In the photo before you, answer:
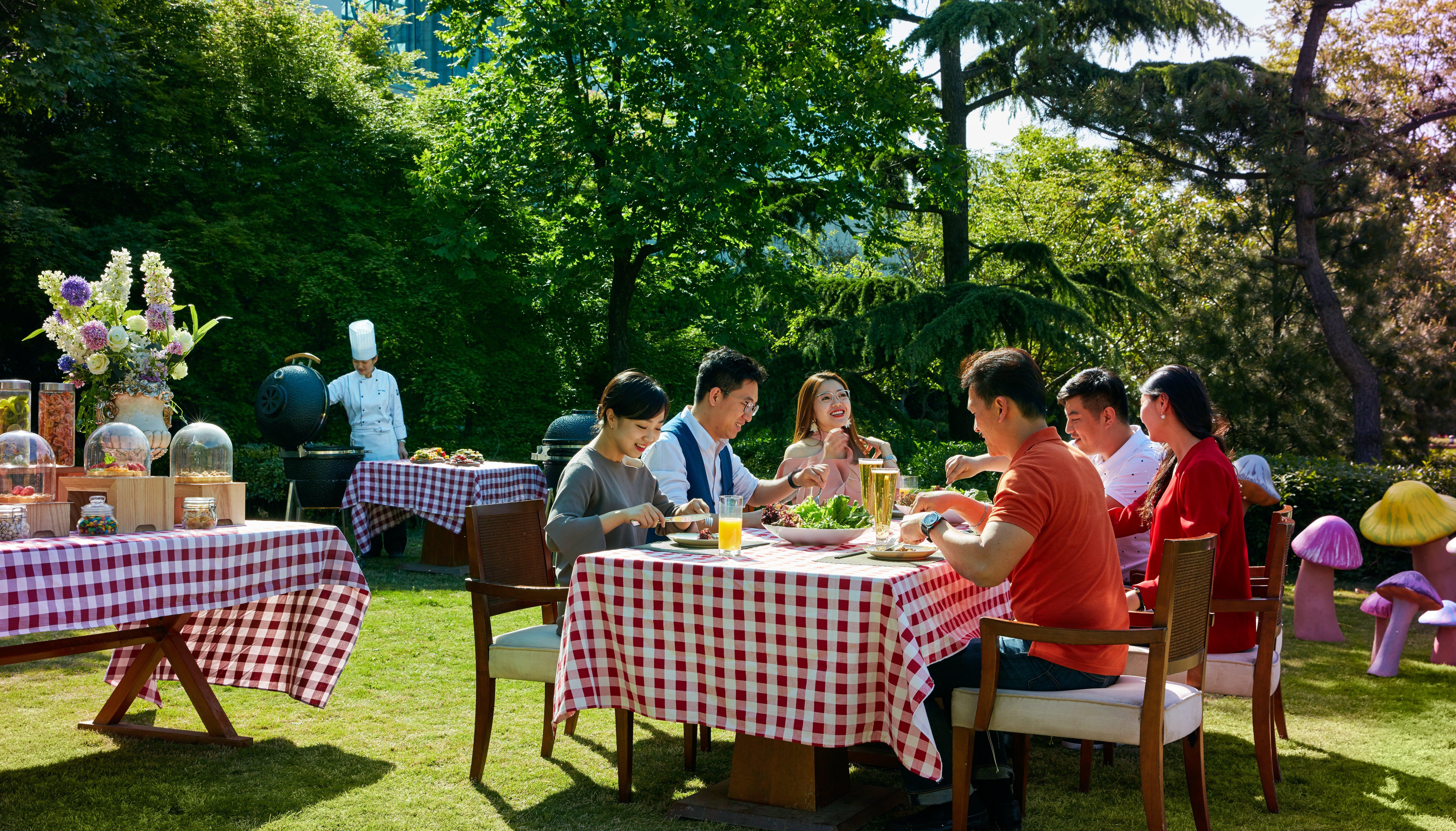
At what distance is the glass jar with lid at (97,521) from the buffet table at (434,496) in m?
4.73

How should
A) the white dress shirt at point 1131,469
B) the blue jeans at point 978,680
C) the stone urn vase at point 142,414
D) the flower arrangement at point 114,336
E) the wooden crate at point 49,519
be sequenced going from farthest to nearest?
the white dress shirt at point 1131,469, the stone urn vase at point 142,414, the flower arrangement at point 114,336, the wooden crate at point 49,519, the blue jeans at point 978,680

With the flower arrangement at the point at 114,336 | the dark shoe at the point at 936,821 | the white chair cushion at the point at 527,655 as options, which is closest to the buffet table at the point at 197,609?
the white chair cushion at the point at 527,655

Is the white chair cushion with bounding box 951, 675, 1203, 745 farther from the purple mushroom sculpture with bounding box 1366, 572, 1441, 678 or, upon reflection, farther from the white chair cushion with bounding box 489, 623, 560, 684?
the purple mushroom sculpture with bounding box 1366, 572, 1441, 678

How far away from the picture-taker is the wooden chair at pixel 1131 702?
296 cm

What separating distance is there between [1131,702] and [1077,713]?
0.15 metres

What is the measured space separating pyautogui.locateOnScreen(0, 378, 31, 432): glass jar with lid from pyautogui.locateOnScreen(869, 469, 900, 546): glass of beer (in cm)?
286

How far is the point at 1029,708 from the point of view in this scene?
10.0 feet

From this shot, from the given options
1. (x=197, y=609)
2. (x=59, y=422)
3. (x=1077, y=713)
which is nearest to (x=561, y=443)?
(x=59, y=422)

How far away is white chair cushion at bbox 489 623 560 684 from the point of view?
3740 mm

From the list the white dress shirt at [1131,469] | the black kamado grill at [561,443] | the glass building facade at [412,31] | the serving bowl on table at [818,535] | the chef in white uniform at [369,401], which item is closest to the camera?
the serving bowl on table at [818,535]

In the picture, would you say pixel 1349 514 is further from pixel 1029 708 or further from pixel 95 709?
pixel 95 709

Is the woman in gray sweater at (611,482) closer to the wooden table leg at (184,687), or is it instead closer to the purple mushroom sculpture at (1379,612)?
the wooden table leg at (184,687)

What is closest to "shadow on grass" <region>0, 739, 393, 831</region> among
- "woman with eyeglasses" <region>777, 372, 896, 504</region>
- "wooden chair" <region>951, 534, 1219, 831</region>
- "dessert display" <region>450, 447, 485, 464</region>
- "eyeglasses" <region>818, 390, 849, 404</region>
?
"wooden chair" <region>951, 534, 1219, 831</region>

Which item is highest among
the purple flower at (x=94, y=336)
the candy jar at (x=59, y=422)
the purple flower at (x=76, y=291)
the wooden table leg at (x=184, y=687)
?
the purple flower at (x=76, y=291)
